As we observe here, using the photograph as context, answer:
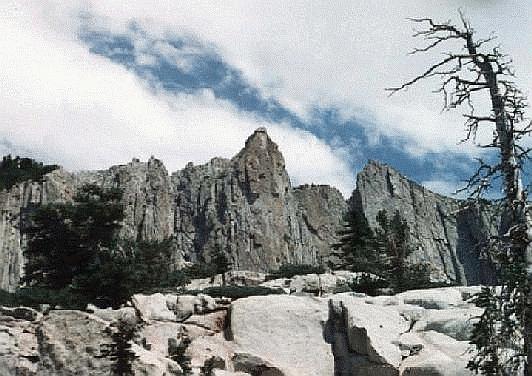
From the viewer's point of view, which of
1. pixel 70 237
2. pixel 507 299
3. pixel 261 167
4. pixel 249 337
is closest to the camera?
pixel 507 299

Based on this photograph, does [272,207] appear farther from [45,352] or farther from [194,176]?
[45,352]

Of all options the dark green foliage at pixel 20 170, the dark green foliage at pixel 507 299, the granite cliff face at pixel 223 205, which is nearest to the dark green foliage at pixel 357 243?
the dark green foliage at pixel 507 299

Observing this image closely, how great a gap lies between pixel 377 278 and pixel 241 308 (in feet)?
40.8

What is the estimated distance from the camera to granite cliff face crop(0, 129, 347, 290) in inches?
3829

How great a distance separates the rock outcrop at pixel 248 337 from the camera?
57.0ft

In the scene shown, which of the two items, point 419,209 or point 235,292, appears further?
point 419,209

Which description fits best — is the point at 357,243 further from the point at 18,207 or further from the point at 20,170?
the point at 20,170

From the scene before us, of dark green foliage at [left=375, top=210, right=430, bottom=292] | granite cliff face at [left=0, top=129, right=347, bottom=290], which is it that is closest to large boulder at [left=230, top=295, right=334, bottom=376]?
dark green foliage at [left=375, top=210, right=430, bottom=292]

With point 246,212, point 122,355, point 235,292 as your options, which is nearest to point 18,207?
point 246,212

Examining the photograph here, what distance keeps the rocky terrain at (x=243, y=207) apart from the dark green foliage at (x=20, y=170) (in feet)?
4.83

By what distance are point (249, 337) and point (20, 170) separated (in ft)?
252

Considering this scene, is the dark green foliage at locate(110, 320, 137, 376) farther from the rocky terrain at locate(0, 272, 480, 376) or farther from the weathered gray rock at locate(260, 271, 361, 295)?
the weathered gray rock at locate(260, 271, 361, 295)

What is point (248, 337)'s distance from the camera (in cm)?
2091

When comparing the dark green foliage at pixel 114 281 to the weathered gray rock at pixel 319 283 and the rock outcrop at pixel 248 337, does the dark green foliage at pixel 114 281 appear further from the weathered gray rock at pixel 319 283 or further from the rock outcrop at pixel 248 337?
the weathered gray rock at pixel 319 283
